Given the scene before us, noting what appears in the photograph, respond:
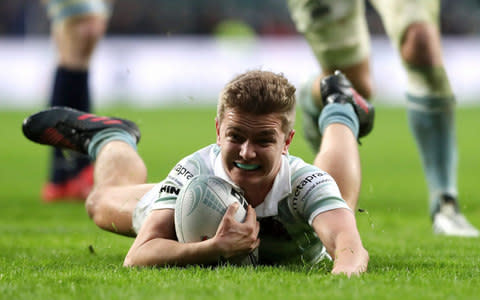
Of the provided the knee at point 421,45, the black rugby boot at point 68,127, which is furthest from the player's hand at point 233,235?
the knee at point 421,45

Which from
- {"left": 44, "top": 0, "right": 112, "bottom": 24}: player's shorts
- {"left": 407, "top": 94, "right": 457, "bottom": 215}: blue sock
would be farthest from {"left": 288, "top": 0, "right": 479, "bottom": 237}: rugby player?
{"left": 44, "top": 0, "right": 112, "bottom": 24}: player's shorts

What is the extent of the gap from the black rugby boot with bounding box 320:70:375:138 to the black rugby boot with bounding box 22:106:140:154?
115 centimetres

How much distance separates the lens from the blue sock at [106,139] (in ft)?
15.9

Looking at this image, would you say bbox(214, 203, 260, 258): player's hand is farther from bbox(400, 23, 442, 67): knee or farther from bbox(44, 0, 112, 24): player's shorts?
bbox(44, 0, 112, 24): player's shorts

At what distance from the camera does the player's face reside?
3.37m

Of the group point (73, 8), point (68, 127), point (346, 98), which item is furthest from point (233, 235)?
point (73, 8)

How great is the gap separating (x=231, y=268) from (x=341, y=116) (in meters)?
1.56

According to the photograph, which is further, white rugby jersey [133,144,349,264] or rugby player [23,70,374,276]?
white rugby jersey [133,144,349,264]

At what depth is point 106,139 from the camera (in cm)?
486

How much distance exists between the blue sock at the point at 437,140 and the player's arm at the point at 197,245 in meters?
2.37

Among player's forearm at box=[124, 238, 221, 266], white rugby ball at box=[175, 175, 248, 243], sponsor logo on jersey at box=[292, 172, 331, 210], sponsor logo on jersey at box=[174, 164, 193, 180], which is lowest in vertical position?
player's forearm at box=[124, 238, 221, 266]

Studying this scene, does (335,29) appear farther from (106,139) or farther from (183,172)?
(183,172)

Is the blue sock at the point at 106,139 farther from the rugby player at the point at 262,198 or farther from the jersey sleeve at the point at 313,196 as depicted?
the jersey sleeve at the point at 313,196

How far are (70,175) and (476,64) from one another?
709 inches
